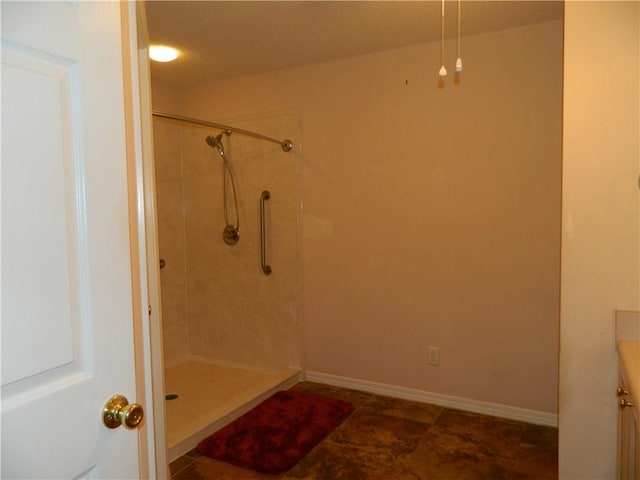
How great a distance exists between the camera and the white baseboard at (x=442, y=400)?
8.64ft

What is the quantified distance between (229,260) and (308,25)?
1864 millimetres

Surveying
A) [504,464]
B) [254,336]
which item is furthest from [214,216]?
[504,464]

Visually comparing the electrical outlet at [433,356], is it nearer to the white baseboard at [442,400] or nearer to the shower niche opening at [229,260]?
the white baseboard at [442,400]

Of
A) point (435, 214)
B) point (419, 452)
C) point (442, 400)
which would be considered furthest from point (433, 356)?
point (435, 214)

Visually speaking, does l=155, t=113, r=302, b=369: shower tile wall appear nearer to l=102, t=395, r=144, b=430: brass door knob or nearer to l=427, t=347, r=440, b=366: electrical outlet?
l=427, t=347, r=440, b=366: electrical outlet

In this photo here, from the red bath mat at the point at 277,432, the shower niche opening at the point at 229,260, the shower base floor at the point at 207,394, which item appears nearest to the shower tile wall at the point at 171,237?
the shower niche opening at the point at 229,260

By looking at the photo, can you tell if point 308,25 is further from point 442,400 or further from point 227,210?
point 442,400

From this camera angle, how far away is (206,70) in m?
3.27

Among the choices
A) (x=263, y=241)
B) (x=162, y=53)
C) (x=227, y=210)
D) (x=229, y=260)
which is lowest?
(x=229, y=260)

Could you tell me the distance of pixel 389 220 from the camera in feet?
9.75

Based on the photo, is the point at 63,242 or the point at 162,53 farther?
the point at 162,53

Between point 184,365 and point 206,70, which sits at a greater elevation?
point 206,70

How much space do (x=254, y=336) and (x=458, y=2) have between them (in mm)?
2628

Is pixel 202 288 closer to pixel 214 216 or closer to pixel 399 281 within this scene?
pixel 214 216
